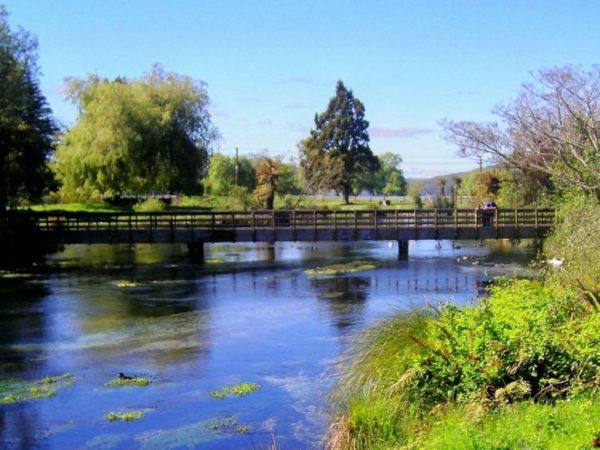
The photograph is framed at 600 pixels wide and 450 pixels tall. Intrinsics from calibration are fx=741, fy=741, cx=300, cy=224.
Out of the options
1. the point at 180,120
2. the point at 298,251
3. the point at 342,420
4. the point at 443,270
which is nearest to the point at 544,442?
the point at 342,420

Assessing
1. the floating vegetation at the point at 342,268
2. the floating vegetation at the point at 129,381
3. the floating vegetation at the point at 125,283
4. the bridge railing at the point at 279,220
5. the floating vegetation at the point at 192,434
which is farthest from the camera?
the bridge railing at the point at 279,220

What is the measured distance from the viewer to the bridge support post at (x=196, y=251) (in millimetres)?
35938

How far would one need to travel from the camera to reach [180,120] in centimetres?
5003

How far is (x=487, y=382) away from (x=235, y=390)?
18.6 ft

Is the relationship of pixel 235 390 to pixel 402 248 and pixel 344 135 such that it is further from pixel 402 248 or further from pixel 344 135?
pixel 344 135

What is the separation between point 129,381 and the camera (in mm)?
13523

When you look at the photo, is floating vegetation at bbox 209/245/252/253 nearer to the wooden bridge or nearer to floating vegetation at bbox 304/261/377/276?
the wooden bridge

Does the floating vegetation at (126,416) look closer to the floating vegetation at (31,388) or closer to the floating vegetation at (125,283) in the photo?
the floating vegetation at (31,388)

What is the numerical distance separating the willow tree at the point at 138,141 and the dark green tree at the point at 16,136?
35.3 ft

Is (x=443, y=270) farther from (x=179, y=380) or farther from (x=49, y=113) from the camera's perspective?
(x=49, y=113)

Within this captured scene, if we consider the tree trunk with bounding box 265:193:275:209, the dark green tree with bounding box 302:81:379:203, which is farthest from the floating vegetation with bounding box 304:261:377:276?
the dark green tree with bounding box 302:81:379:203

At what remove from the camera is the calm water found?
439 inches

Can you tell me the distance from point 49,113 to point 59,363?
51.9m

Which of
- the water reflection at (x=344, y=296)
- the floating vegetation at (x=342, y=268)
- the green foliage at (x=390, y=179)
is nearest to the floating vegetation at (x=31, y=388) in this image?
the water reflection at (x=344, y=296)
